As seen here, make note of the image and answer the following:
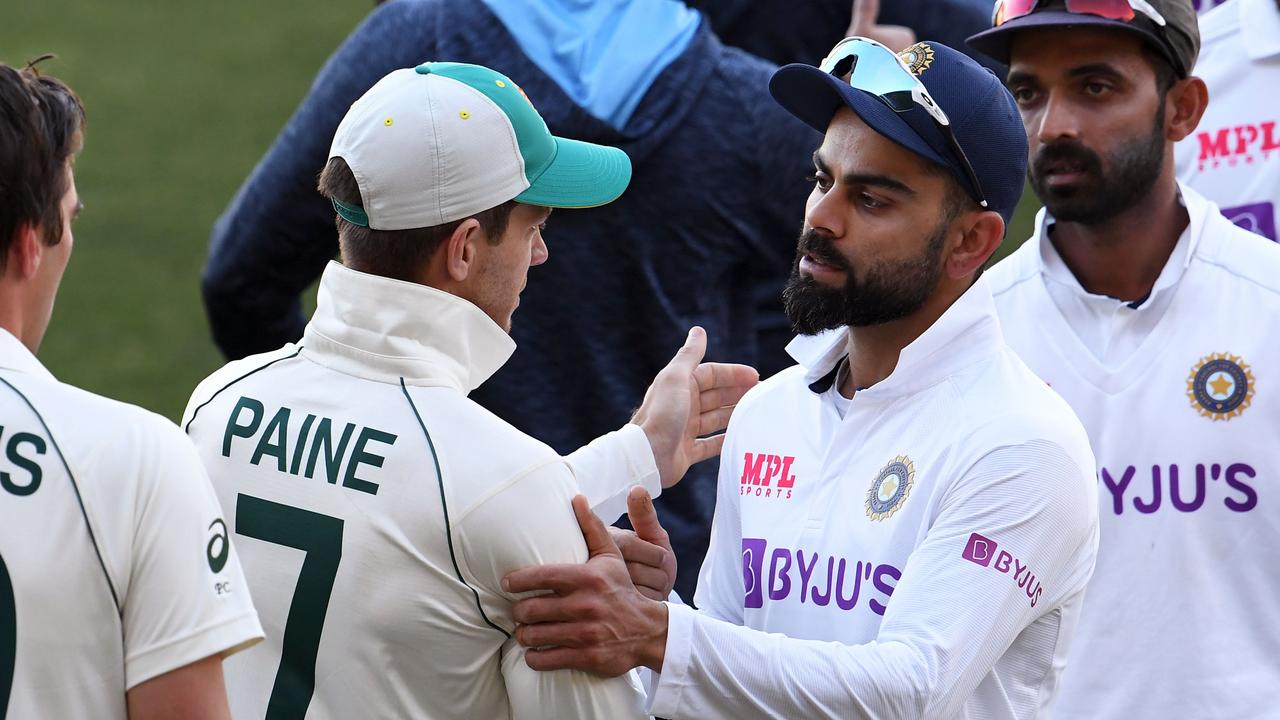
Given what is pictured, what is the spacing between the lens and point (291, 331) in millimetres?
4004

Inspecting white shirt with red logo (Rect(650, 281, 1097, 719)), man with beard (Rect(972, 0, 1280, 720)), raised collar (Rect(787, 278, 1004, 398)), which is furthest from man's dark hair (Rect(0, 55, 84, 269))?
man with beard (Rect(972, 0, 1280, 720))

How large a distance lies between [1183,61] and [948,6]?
1126 mm

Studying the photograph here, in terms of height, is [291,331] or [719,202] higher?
[719,202]

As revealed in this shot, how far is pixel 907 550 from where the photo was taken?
246 centimetres

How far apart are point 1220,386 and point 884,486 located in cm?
88

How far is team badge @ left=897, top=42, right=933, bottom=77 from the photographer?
104 inches

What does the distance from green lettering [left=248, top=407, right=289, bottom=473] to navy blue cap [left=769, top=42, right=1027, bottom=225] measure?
0.96 m

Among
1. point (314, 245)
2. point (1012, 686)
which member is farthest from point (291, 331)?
point (1012, 686)

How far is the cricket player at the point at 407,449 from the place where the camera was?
217 cm

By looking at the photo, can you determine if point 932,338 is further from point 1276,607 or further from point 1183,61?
point 1183,61

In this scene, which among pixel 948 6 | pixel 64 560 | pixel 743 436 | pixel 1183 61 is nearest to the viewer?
pixel 64 560

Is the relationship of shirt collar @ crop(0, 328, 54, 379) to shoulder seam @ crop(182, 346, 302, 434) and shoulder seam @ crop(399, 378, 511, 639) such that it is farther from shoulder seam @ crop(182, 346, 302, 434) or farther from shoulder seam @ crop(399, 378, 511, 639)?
shoulder seam @ crop(399, 378, 511, 639)

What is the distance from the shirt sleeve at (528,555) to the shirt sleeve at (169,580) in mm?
306

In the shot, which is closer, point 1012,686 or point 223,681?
point 223,681
